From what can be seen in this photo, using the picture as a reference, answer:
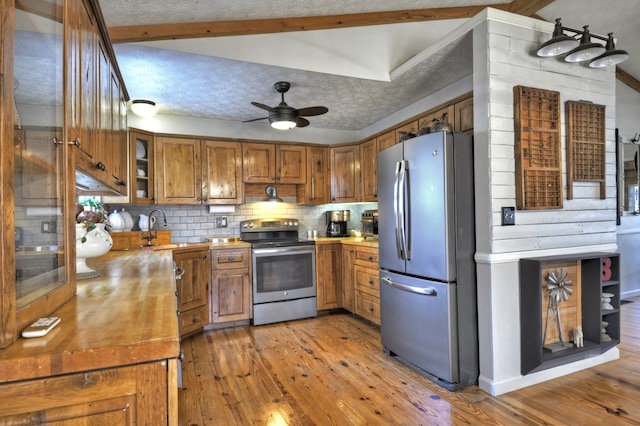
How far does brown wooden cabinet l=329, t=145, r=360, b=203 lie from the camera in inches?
179

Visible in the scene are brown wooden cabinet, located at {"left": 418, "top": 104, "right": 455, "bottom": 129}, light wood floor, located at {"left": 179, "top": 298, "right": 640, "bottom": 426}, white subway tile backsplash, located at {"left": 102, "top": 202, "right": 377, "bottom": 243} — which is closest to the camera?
light wood floor, located at {"left": 179, "top": 298, "right": 640, "bottom": 426}

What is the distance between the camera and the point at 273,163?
4.43m

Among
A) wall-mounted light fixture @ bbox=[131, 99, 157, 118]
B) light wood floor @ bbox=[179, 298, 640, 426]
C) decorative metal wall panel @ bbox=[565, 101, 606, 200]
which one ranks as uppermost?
wall-mounted light fixture @ bbox=[131, 99, 157, 118]

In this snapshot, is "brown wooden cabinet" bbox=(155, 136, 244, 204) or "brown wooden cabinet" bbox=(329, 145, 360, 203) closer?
"brown wooden cabinet" bbox=(155, 136, 244, 204)

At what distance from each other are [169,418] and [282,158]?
3.89 metres

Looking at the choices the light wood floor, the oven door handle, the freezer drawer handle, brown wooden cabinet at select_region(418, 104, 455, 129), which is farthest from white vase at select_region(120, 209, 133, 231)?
brown wooden cabinet at select_region(418, 104, 455, 129)

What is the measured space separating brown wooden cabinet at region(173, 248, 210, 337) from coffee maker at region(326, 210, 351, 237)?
178cm

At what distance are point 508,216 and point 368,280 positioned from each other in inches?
69.6

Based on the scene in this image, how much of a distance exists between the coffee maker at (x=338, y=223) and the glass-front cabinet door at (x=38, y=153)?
387cm

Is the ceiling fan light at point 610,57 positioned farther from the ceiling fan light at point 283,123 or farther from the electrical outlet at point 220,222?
the electrical outlet at point 220,222

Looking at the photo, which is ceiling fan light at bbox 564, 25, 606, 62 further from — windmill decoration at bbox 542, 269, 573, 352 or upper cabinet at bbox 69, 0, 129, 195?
upper cabinet at bbox 69, 0, 129, 195

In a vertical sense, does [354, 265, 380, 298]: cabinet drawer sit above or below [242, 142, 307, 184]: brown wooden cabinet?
below

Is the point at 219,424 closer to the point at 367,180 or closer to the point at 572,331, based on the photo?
the point at 572,331

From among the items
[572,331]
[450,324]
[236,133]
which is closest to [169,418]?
[450,324]
